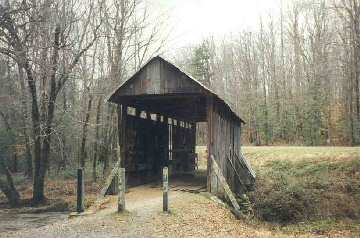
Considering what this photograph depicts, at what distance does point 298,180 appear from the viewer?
19.4 m

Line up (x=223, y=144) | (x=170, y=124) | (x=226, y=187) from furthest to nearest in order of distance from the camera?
(x=170, y=124) → (x=223, y=144) → (x=226, y=187)

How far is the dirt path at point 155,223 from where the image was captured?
10.0 metres

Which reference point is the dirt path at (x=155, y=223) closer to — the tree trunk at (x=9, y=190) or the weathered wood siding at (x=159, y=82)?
the weathered wood siding at (x=159, y=82)

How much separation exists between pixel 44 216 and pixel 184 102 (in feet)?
23.9

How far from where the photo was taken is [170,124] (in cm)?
2130

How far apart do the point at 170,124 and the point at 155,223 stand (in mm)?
10889

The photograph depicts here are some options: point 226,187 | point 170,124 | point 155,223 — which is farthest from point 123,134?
point 170,124

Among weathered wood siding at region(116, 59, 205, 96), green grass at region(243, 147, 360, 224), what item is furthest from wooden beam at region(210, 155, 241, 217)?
green grass at region(243, 147, 360, 224)

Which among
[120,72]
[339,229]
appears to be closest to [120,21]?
[120,72]

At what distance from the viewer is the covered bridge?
14.5 m

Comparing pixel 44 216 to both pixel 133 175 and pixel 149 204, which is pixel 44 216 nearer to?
pixel 133 175

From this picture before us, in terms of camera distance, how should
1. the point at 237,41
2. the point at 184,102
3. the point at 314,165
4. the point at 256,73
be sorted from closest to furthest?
the point at 184,102 → the point at 314,165 → the point at 256,73 → the point at 237,41

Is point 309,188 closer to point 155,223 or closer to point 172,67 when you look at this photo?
point 172,67

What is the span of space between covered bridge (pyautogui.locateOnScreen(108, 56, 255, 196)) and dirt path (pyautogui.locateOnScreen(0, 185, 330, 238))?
2005mm
